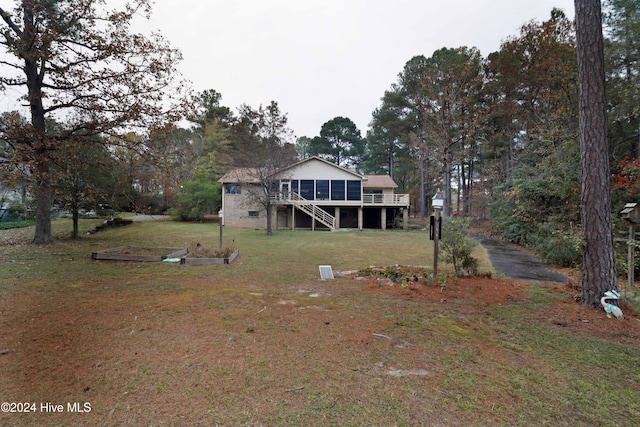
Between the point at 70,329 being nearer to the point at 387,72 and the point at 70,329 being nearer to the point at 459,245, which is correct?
the point at 459,245

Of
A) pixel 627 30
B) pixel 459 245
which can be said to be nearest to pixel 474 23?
pixel 627 30

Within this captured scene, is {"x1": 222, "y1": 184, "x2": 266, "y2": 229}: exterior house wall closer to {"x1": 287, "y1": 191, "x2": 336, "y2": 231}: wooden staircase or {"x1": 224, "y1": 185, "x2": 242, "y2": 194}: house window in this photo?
{"x1": 224, "y1": 185, "x2": 242, "y2": 194}: house window

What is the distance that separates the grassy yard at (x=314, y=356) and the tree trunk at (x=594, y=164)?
0.59 metres

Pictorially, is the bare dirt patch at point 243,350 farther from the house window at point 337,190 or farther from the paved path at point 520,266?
the house window at point 337,190

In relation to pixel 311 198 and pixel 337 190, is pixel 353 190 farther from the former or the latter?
pixel 311 198

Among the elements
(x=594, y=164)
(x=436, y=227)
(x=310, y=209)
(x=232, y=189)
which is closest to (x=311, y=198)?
(x=310, y=209)

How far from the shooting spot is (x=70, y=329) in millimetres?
3572

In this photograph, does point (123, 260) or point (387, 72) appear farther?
point (387, 72)

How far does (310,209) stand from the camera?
22.2 metres

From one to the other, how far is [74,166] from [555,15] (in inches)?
937

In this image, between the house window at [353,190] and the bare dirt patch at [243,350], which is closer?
the bare dirt patch at [243,350]

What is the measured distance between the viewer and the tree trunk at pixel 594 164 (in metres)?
4.32

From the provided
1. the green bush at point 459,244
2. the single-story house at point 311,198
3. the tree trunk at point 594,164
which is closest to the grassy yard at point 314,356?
the tree trunk at point 594,164

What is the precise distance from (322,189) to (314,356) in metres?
20.3
